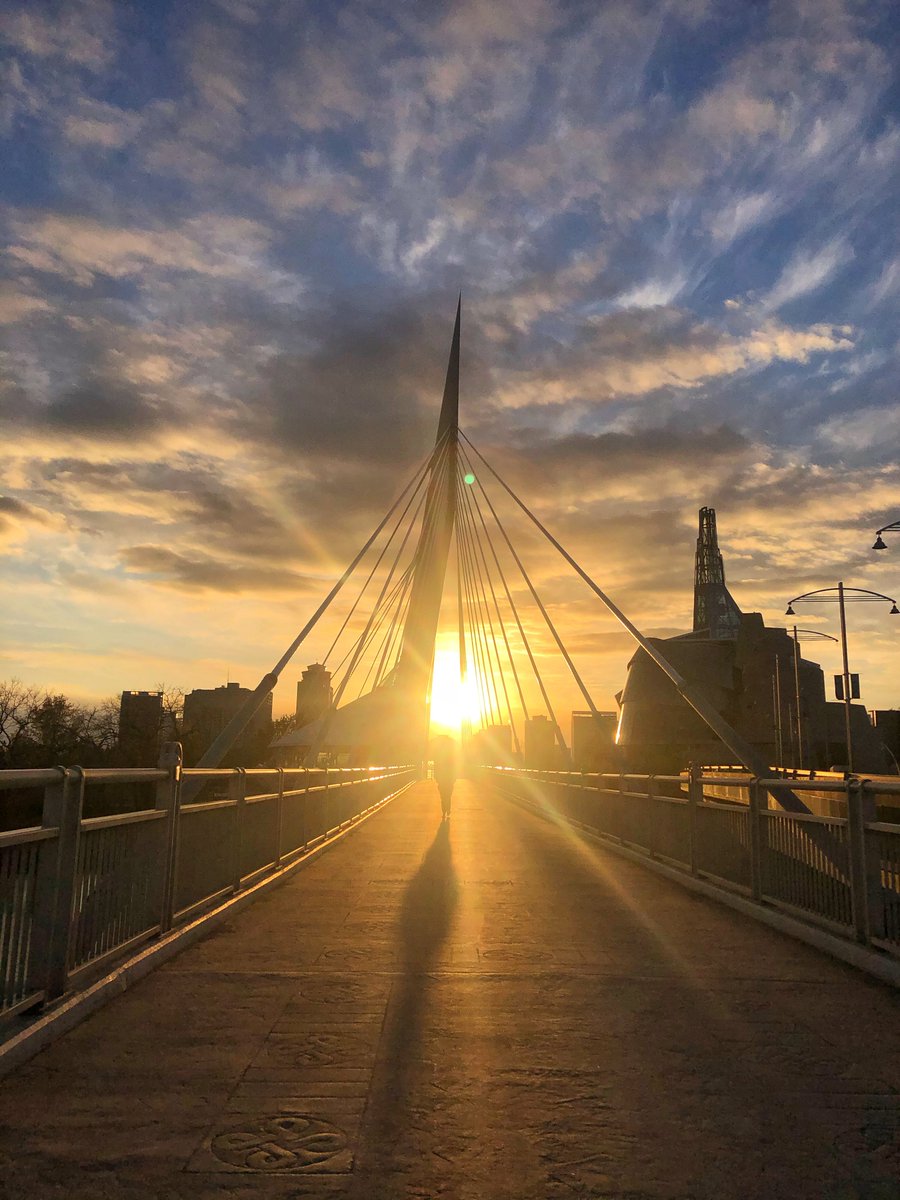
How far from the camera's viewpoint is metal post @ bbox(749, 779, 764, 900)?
9.73 metres

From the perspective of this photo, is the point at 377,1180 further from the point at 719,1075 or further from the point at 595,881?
the point at 595,881

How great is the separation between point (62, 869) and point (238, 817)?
185 inches

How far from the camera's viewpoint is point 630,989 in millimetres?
6449

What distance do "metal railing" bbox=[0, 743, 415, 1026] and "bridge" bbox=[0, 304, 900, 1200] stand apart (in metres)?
0.02

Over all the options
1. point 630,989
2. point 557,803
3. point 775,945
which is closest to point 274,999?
point 630,989

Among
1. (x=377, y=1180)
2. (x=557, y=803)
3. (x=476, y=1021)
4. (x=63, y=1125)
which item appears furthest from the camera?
(x=557, y=803)

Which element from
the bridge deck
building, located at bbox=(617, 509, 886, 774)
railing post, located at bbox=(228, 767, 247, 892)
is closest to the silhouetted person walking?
railing post, located at bbox=(228, 767, 247, 892)

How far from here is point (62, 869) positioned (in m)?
5.59

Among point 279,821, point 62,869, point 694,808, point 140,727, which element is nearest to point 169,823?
point 62,869

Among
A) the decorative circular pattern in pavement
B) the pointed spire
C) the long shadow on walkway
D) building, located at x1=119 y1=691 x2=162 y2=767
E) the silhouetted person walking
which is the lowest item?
the decorative circular pattern in pavement

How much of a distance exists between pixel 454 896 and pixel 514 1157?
290 inches

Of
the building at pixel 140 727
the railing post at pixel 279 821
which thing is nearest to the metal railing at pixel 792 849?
the railing post at pixel 279 821

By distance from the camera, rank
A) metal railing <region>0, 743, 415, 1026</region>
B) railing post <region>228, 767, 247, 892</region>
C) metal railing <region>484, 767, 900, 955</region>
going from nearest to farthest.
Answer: metal railing <region>0, 743, 415, 1026</region>, metal railing <region>484, 767, 900, 955</region>, railing post <region>228, 767, 247, 892</region>

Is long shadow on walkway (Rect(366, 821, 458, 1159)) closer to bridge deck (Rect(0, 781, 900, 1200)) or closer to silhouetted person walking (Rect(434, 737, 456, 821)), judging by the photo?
bridge deck (Rect(0, 781, 900, 1200))
